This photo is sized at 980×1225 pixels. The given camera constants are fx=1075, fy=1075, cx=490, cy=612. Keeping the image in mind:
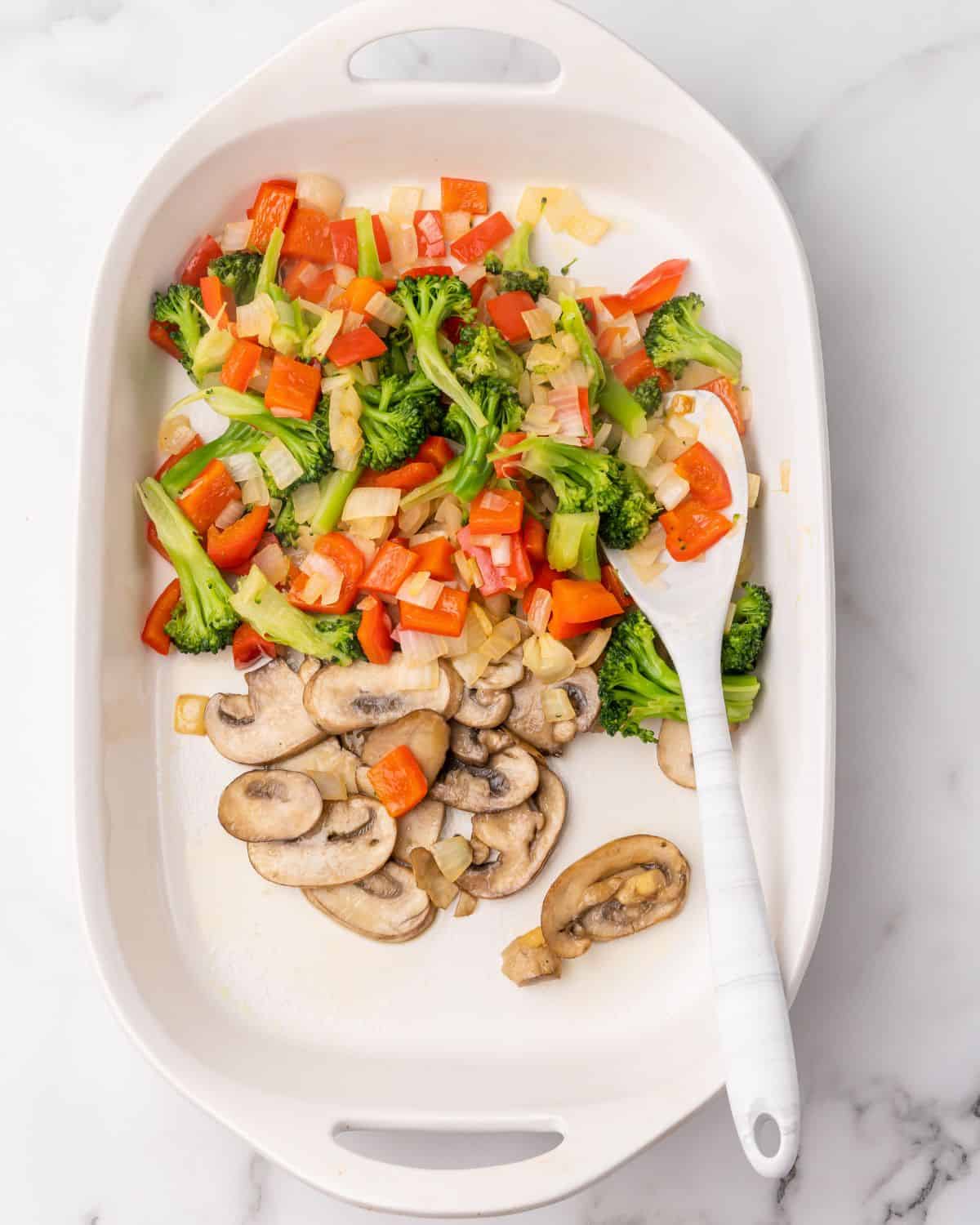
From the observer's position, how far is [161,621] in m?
2.54

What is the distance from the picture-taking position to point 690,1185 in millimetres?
2625

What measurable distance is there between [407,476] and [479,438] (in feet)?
0.63

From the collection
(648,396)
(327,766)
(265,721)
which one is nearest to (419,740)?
(327,766)

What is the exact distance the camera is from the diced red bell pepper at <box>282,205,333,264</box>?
2629 millimetres

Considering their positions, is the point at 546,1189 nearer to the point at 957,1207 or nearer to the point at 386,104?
the point at 957,1207

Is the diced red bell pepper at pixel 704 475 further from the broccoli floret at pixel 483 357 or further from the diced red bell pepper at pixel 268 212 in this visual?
the diced red bell pepper at pixel 268 212

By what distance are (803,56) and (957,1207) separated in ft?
9.72

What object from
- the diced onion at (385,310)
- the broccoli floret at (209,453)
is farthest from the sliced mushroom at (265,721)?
the diced onion at (385,310)

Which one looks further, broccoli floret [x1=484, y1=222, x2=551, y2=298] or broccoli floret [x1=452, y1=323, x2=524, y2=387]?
broccoli floret [x1=484, y1=222, x2=551, y2=298]

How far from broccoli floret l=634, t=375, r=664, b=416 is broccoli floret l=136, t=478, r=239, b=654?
1.06 meters

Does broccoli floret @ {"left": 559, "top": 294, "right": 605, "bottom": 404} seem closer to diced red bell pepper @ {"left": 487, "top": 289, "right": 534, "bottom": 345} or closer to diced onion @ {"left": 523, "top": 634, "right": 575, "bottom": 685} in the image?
diced red bell pepper @ {"left": 487, "top": 289, "right": 534, "bottom": 345}

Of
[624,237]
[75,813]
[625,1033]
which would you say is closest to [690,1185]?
[625,1033]

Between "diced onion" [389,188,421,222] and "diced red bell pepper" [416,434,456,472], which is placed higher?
"diced onion" [389,188,421,222]

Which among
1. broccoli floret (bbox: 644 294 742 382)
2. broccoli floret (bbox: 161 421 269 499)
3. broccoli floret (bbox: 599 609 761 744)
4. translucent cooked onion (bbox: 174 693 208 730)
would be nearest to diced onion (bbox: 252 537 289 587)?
broccoli floret (bbox: 161 421 269 499)
